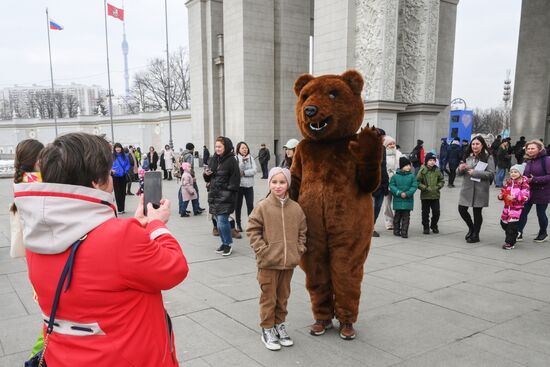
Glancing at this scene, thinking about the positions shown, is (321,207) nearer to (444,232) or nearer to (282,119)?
(444,232)

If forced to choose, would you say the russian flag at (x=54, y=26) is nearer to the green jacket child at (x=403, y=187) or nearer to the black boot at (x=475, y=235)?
the green jacket child at (x=403, y=187)

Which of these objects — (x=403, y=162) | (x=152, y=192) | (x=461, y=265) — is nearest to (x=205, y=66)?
(x=403, y=162)

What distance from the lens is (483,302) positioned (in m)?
4.85

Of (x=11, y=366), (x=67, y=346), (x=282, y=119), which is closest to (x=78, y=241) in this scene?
(x=67, y=346)

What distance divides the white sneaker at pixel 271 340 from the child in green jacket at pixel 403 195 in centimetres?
521

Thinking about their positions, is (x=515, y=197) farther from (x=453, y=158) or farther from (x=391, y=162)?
(x=453, y=158)

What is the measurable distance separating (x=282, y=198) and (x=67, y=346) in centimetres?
236

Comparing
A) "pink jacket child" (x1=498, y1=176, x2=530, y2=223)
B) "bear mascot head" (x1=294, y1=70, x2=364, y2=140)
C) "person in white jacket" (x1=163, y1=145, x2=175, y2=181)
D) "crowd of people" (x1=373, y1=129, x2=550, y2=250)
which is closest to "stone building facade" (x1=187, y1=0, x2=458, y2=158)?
"person in white jacket" (x1=163, y1=145, x2=175, y2=181)

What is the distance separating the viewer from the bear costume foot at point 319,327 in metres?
4.05

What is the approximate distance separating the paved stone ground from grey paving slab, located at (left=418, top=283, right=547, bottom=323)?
0.01 meters

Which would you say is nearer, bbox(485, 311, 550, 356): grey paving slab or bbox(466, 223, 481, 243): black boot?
bbox(485, 311, 550, 356): grey paving slab

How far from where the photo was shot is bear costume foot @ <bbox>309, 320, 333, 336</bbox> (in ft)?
13.3

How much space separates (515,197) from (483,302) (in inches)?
128

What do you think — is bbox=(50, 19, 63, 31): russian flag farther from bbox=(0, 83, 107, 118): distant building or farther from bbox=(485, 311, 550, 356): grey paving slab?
bbox=(0, 83, 107, 118): distant building
